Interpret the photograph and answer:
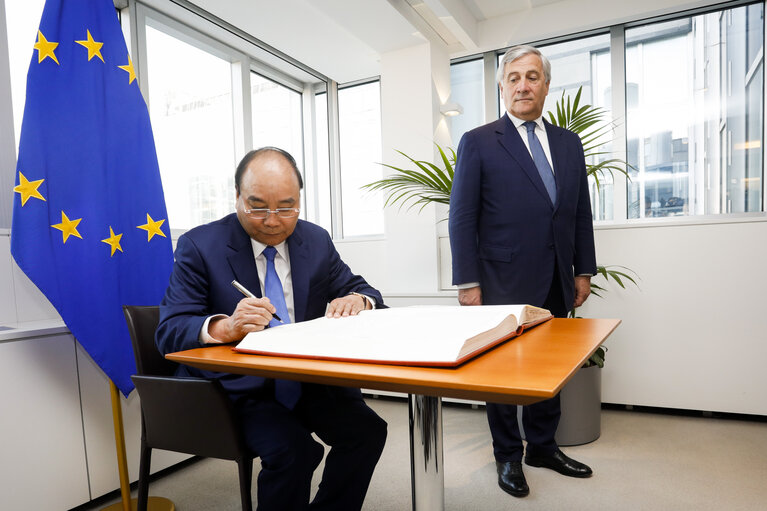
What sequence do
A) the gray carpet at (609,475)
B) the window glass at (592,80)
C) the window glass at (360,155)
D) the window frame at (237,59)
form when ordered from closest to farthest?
the gray carpet at (609,475)
the window frame at (237,59)
the window glass at (592,80)
the window glass at (360,155)

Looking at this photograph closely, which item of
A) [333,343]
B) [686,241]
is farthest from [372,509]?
[686,241]

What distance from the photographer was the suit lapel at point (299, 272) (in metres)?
1.36

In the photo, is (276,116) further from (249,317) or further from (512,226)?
(249,317)

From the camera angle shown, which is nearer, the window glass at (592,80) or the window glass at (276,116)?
the window glass at (592,80)

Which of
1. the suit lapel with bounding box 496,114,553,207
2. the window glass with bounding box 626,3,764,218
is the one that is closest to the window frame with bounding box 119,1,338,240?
the suit lapel with bounding box 496,114,553,207

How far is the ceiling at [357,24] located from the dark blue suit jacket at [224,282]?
2386mm

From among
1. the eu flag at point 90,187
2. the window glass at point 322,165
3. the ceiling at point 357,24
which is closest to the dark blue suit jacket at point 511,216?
the eu flag at point 90,187

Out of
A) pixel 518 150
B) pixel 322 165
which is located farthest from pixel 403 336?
pixel 322 165

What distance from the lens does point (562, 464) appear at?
2.07 m

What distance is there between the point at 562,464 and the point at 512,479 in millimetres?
294

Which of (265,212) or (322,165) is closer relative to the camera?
(265,212)

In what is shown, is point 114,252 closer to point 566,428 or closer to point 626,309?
point 566,428

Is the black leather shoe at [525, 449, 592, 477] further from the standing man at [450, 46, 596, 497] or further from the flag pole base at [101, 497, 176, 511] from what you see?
the flag pole base at [101, 497, 176, 511]

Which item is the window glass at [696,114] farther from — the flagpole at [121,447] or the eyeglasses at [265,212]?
the flagpole at [121,447]
